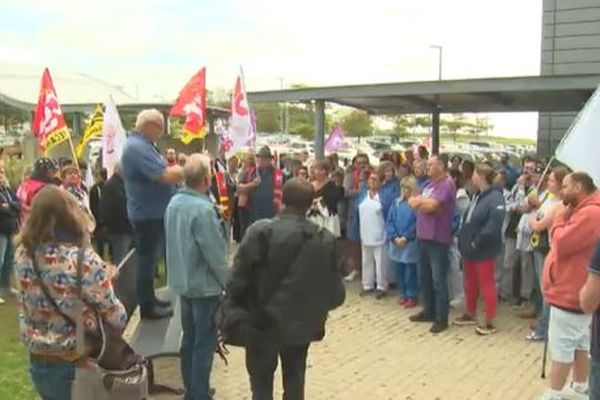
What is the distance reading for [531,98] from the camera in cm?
1688

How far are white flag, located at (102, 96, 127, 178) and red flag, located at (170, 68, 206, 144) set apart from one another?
120 cm

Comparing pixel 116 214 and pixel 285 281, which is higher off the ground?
pixel 285 281

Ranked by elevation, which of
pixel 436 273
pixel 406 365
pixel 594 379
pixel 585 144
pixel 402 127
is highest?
pixel 585 144

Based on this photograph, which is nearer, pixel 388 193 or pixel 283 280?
pixel 283 280

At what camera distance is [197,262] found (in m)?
5.24

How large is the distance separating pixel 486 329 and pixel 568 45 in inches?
735

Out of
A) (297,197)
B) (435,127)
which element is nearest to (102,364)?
(297,197)

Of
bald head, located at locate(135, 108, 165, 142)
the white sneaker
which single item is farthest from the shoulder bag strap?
the white sneaker

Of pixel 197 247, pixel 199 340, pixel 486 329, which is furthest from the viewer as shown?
pixel 486 329

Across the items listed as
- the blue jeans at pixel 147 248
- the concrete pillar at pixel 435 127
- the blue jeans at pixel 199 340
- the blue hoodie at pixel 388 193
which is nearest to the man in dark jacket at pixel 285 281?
the blue jeans at pixel 199 340

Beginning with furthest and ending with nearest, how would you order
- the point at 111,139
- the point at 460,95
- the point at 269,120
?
the point at 269,120 < the point at 460,95 < the point at 111,139

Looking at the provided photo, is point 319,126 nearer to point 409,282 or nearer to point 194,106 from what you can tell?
point 194,106

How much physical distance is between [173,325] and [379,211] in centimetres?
454

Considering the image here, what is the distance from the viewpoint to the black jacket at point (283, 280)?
4.40m
